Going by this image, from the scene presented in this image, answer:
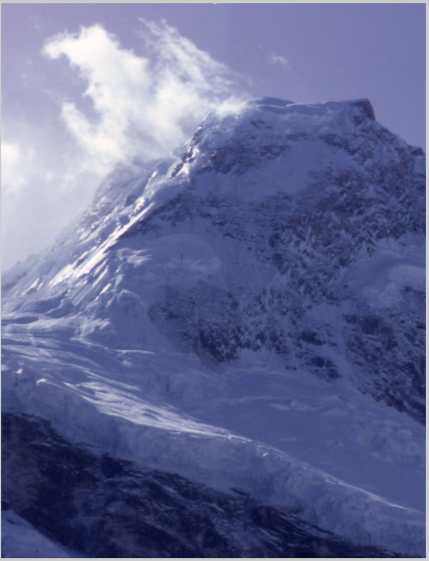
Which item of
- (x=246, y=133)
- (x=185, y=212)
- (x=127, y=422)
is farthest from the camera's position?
(x=246, y=133)

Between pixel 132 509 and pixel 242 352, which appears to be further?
pixel 242 352

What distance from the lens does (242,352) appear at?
6488cm

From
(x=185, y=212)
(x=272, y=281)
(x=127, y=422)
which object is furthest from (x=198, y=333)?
(x=127, y=422)

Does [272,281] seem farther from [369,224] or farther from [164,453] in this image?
[164,453]

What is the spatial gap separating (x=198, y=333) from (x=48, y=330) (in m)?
14.6

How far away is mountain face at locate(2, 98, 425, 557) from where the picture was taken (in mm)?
40375

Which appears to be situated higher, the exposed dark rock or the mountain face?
the mountain face

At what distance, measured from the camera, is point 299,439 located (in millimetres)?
52375

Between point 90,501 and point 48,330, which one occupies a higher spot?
point 48,330

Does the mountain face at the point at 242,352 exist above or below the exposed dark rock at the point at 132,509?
above

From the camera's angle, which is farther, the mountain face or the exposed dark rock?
the mountain face

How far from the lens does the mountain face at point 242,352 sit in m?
40.4

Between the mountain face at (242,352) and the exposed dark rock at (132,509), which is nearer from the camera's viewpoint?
the exposed dark rock at (132,509)

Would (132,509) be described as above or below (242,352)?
below
